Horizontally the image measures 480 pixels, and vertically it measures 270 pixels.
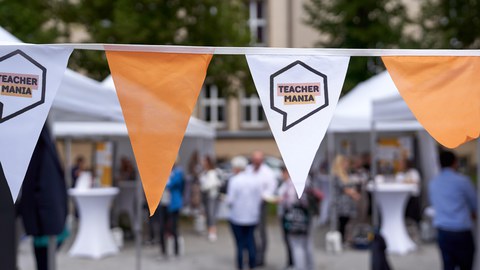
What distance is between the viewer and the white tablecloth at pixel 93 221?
10.0 meters

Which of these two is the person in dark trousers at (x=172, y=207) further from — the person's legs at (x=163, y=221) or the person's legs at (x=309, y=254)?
the person's legs at (x=309, y=254)

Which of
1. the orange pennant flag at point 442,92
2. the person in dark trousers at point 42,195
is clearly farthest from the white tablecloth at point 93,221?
the orange pennant flag at point 442,92

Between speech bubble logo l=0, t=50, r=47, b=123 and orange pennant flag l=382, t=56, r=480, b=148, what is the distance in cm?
194

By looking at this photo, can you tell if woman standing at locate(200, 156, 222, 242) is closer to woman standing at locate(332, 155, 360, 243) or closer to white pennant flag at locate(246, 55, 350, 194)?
woman standing at locate(332, 155, 360, 243)

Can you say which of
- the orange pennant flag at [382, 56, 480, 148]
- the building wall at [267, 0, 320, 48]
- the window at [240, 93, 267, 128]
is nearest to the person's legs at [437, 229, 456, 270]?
the orange pennant flag at [382, 56, 480, 148]

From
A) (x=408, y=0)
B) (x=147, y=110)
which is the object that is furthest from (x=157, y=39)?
(x=408, y=0)

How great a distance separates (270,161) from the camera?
75.9 feet

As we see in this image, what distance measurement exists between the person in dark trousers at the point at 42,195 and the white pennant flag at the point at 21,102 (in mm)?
1829

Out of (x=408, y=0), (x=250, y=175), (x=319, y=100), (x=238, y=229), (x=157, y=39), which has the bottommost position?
(x=238, y=229)

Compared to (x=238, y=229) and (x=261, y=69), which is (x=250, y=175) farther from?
(x=261, y=69)

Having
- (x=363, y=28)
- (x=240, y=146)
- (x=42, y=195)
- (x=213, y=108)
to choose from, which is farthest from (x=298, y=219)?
(x=213, y=108)

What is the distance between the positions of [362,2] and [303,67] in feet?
50.6

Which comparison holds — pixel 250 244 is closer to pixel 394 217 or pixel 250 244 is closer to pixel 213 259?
pixel 213 259

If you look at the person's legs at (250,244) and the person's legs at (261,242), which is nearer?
the person's legs at (250,244)
